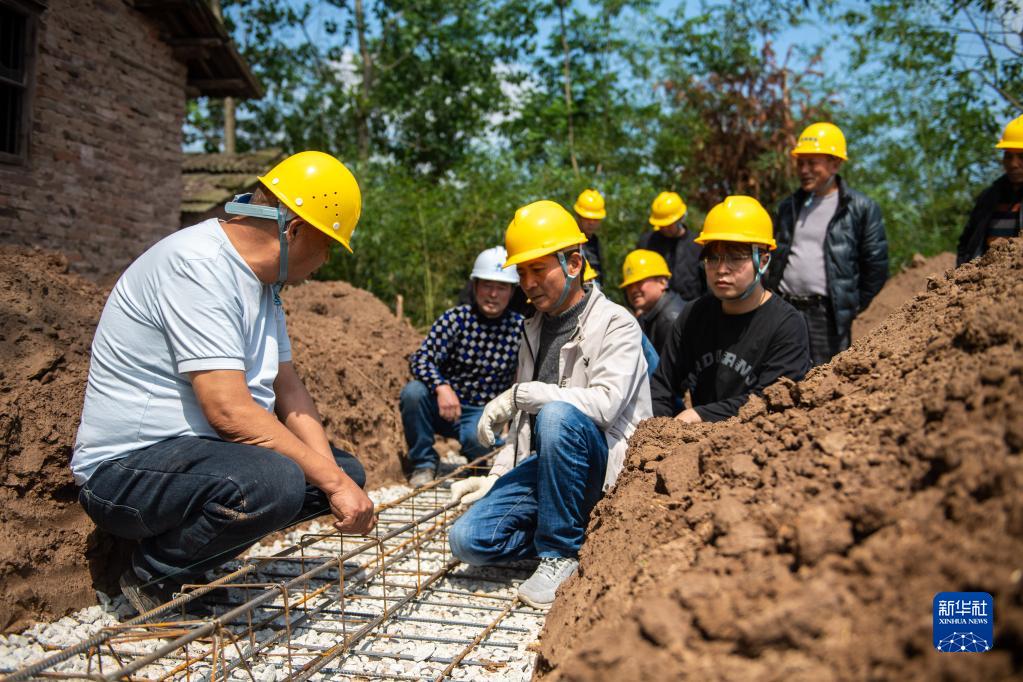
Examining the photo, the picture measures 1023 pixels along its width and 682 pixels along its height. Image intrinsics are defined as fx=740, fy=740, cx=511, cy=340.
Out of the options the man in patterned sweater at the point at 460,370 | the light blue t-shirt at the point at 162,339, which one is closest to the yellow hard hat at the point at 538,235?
the light blue t-shirt at the point at 162,339

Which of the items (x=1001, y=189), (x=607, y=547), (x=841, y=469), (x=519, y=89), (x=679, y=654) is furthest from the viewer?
(x=519, y=89)

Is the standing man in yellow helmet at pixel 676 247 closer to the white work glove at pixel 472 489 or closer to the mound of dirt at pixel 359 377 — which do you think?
the mound of dirt at pixel 359 377

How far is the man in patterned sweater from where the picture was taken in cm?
489

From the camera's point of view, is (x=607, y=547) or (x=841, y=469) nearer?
(x=841, y=469)

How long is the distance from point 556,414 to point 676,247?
12.4ft

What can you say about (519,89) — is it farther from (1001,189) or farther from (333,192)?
(333,192)

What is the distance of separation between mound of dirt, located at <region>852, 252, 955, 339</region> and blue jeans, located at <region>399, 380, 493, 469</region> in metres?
5.99

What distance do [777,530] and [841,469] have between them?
25cm

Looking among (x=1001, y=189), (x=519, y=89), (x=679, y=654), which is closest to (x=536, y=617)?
(x=679, y=654)

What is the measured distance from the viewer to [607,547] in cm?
212

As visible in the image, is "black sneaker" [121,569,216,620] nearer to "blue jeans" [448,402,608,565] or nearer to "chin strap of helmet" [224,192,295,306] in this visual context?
"blue jeans" [448,402,608,565]

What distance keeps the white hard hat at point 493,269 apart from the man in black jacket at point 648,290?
1.05 m

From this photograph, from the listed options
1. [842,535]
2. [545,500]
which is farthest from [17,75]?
[842,535]

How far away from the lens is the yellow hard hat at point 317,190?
2520 mm
